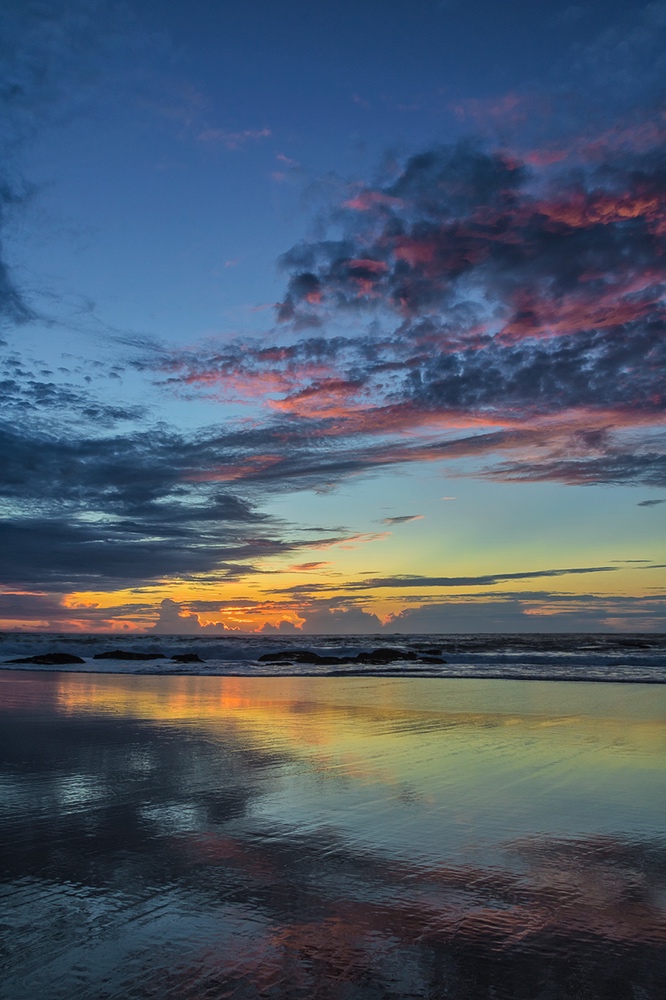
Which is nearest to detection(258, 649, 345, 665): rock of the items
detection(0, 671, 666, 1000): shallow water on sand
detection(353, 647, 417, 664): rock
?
detection(353, 647, 417, 664): rock

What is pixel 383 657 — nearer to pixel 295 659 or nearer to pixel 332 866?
pixel 295 659

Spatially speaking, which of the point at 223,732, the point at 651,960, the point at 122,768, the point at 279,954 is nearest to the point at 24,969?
the point at 279,954

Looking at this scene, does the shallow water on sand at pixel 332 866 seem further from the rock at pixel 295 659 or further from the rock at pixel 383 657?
the rock at pixel 295 659

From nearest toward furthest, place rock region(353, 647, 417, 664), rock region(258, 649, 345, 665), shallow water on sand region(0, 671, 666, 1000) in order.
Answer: shallow water on sand region(0, 671, 666, 1000)
rock region(353, 647, 417, 664)
rock region(258, 649, 345, 665)

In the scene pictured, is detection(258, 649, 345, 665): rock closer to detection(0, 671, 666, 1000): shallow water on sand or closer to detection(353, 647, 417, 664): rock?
detection(353, 647, 417, 664): rock

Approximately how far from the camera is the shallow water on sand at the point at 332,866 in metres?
3.02

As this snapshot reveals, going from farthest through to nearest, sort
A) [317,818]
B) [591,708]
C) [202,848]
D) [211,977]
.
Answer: [591,708], [317,818], [202,848], [211,977]

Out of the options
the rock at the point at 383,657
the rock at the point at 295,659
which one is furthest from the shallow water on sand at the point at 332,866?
the rock at the point at 295,659

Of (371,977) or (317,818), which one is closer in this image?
(371,977)

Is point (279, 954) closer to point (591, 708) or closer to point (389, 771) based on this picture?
point (389, 771)

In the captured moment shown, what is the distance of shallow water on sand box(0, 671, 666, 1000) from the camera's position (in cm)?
302

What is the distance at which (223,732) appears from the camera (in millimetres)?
Answer: 10219

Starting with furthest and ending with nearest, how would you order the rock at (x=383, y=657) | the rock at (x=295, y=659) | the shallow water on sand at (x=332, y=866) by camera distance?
the rock at (x=295, y=659) → the rock at (x=383, y=657) → the shallow water on sand at (x=332, y=866)

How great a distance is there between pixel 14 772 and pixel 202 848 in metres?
3.52
